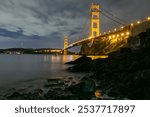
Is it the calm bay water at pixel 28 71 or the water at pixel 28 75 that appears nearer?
the water at pixel 28 75

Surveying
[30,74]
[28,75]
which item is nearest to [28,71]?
[30,74]

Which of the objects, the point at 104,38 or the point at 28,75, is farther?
the point at 104,38

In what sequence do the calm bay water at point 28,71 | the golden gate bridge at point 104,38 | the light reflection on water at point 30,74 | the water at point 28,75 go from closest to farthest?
1. the water at point 28,75
2. the light reflection on water at point 30,74
3. the calm bay water at point 28,71
4. the golden gate bridge at point 104,38

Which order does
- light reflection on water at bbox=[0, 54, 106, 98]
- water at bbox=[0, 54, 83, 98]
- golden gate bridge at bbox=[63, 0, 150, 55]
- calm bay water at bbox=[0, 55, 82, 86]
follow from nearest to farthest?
water at bbox=[0, 54, 83, 98] < light reflection on water at bbox=[0, 54, 106, 98] < calm bay water at bbox=[0, 55, 82, 86] < golden gate bridge at bbox=[63, 0, 150, 55]

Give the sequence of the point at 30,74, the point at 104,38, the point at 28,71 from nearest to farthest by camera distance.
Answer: the point at 30,74, the point at 28,71, the point at 104,38

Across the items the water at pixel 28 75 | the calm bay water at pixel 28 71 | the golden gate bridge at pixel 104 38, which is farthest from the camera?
the golden gate bridge at pixel 104 38

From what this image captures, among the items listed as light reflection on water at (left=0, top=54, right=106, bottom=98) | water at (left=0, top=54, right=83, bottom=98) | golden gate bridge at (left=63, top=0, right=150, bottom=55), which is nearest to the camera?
water at (left=0, top=54, right=83, bottom=98)

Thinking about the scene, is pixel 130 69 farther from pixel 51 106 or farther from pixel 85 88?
pixel 51 106

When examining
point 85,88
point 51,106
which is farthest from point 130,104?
point 85,88

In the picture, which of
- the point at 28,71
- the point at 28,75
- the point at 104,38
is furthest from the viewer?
the point at 104,38

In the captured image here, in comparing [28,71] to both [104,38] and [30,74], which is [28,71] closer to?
[30,74]

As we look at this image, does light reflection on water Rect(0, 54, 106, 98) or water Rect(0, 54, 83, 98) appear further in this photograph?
light reflection on water Rect(0, 54, 106, 98)
